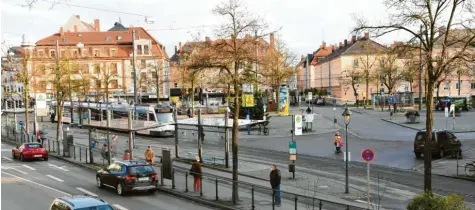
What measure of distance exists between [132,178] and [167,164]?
178 centimetres

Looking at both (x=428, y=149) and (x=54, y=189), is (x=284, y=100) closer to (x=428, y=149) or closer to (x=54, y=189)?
(x=54, y=189)

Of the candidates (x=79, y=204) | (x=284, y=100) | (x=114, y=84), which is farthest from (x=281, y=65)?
(x=79, y=204)

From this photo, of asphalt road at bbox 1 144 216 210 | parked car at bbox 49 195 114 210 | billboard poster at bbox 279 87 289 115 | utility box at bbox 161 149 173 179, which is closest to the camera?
parked car at bbox 49 195 114 210

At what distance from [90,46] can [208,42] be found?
74735 millimetres

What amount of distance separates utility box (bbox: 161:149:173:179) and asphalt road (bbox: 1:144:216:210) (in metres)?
0.97

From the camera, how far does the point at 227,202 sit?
18391 mm

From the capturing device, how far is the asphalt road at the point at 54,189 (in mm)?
18938

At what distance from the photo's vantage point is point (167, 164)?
71.1 feet

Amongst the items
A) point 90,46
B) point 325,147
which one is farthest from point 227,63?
point 90,46

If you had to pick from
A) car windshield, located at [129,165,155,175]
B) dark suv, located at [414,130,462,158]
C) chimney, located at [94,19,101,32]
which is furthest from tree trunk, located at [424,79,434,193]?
chimney, located at [94,19,101,32]

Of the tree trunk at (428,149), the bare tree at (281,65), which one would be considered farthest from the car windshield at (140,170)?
the bare tree at (281,65)

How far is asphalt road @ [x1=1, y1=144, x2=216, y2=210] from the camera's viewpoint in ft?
62.1

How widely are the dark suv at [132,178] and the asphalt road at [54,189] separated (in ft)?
1.16

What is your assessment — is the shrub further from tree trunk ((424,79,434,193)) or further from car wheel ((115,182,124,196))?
car wheel ((115,182,124,196))
